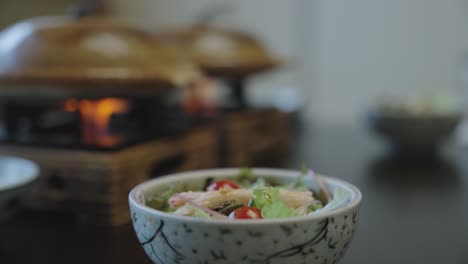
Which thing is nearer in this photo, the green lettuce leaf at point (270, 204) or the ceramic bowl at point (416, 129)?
the green lettuce leaf at point (270, 204)

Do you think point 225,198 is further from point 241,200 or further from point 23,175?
point 23,175

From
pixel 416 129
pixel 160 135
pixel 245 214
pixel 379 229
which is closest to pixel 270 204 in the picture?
pixel 245 214

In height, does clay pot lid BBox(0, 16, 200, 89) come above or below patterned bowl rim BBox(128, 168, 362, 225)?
above

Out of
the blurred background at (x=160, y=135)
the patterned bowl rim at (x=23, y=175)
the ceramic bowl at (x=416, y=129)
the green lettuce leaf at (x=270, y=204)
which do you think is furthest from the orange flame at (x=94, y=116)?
the ceramic bowl at (x=416, y=129)

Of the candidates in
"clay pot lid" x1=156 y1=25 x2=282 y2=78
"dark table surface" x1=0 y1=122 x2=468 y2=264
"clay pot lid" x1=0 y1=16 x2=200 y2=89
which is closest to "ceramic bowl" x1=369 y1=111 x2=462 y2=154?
"dark table surface" x1=0 y1=122 x2=468 y2=264

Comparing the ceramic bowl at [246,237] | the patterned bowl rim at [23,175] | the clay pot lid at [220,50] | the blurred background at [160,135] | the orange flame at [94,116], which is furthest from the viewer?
the clay pot lid at [220,50]

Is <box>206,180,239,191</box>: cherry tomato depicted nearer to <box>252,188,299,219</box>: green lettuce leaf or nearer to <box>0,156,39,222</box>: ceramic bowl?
<box>252,188,299,219</box>: green lettuce leaf

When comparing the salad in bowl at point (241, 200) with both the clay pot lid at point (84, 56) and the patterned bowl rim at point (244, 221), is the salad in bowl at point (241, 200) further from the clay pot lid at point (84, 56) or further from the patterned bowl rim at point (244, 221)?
the clay pot lid at point (84, 56)
